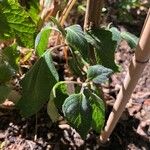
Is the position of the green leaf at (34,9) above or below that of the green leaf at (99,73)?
above

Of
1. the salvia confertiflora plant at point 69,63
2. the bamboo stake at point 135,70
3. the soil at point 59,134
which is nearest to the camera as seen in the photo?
the bamboo stake at point 135,70

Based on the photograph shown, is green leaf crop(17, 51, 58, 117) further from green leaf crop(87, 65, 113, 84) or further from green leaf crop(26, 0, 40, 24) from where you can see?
green leaf crop(26, 0, 40, 24)

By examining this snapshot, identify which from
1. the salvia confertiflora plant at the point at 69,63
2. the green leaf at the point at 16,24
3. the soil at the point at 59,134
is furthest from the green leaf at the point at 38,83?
the soil at the point at 59,134

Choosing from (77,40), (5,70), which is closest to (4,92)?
(5,70)

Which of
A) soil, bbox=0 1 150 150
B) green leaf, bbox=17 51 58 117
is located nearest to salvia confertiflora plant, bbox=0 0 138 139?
green leaf, bbox=17 51 58 117

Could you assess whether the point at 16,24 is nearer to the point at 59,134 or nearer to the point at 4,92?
the point at 4,92

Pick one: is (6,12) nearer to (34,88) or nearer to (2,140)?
(34,88)

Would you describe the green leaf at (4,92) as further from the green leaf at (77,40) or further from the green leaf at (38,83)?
the green leaf at (77,40)

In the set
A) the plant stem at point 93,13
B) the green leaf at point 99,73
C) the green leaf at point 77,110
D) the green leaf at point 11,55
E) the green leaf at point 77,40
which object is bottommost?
the green leaf at point 77,110
